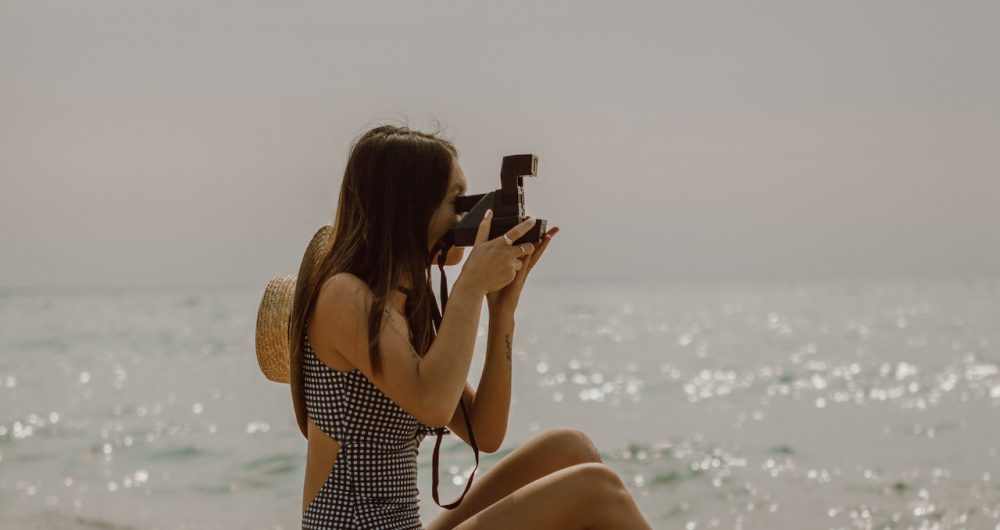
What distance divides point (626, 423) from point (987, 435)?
10.4 feet

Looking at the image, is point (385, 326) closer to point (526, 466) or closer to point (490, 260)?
point (490, 260)

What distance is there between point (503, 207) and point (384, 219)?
10.1 inches

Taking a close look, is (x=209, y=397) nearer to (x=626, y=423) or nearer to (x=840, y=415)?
(x=626, y=423)

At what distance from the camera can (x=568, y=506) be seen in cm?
237

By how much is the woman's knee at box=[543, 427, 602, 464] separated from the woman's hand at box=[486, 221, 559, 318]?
1.02 feet

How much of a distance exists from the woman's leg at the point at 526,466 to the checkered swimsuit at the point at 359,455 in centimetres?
27

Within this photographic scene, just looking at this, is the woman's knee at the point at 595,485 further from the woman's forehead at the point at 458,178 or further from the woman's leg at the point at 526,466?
the woman's forehead at the point at 458,178

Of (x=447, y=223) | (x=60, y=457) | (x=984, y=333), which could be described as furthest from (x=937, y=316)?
(x=447, y=223)

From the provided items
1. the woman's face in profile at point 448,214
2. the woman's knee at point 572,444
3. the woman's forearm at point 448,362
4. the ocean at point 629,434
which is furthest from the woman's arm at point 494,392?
the ocean at point 629,434

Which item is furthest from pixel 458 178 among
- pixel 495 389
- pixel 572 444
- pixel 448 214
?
pixel 572 444

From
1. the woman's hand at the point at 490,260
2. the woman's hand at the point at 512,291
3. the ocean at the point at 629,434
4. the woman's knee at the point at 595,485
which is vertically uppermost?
the woman's hand at the point at 490,260

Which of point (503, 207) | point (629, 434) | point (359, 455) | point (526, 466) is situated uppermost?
point (503, 207)

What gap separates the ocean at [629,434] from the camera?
656 cm

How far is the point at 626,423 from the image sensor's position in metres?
10.8
